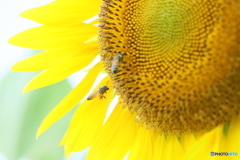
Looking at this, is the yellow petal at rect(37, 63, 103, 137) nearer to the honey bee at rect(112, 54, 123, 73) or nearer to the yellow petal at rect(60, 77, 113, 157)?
the yellow petal at rect(60, 77, 113, 157)

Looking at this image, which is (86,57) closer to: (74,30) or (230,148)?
(74,30)

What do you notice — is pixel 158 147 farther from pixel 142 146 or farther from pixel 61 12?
pixel 61 12

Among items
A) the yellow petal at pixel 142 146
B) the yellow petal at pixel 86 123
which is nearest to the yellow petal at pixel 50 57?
the yellow petal at pixel 86 123

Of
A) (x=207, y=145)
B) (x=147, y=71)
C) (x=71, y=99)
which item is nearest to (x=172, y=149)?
(x=207, y=145)

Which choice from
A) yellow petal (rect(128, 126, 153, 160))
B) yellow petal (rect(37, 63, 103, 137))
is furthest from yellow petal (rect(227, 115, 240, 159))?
yellow petal (rect(37, 63, 103, 137))

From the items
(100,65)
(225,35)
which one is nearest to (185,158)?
(225,35)

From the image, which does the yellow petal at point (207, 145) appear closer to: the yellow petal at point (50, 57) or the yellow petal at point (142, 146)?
the yellow petal at point (142, 146)

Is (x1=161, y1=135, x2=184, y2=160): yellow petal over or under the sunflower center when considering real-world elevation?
under
